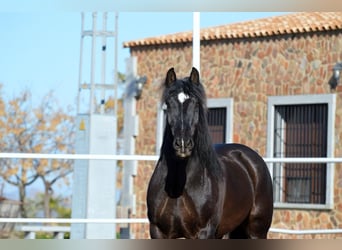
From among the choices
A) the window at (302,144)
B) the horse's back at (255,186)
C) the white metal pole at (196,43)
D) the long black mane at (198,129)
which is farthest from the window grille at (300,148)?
the long black mane at (198,129)

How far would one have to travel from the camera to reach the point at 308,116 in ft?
50.1

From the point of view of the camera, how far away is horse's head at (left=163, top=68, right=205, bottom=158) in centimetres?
597

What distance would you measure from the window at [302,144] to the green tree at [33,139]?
961 centimetres

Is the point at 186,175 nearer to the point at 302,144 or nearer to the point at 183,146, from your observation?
the point at 183,146

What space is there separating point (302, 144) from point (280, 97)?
971 millimetres

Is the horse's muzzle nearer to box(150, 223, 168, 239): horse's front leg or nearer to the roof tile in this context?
box(150, 223, 168, 239): horse's front leg

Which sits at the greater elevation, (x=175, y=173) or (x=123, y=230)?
(x=175, y=173)

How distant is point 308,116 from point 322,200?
4.53 feet

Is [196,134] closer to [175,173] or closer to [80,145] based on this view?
[175,173]

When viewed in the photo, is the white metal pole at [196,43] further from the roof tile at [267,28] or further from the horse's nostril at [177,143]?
the roof tile at [267,28]

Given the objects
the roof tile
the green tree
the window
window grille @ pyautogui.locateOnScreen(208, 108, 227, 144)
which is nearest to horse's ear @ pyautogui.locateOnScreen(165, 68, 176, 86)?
the window

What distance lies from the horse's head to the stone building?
7.83m

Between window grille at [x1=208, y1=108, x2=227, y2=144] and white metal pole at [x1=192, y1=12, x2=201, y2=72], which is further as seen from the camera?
window grille at [x1=208, y1=108, x2=227, y2=144]
